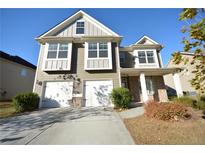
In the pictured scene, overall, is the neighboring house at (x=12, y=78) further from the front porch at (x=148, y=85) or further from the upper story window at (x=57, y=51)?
the front porch at (x=148, y=85)

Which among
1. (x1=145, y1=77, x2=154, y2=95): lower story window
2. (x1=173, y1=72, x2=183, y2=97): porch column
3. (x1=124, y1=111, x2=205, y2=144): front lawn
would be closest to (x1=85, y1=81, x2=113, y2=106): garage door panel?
(x1=145, y1=77, x2=154, y2=95): lower story window

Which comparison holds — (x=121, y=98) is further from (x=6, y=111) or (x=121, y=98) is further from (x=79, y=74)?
(x=6, y=111)

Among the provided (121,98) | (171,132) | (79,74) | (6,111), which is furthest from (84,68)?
(171,132)

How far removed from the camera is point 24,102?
8461 millimetres

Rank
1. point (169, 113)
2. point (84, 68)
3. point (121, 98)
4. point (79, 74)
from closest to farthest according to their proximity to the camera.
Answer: point (169, 113) < point (121, 98) < point (84, 68) < point (79, 74)

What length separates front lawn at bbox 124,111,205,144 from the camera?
11.8ft

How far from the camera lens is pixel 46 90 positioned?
33.3ft

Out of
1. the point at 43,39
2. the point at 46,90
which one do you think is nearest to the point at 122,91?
the point at 46,90

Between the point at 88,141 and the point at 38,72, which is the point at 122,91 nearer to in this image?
the point at 88,141

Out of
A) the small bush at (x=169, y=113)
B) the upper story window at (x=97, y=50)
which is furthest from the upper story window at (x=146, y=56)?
the small bush at (x=169, y=113)

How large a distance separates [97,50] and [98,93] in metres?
3.96

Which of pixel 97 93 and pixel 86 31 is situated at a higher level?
pixel 86 31

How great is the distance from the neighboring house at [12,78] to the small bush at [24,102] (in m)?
7.31
